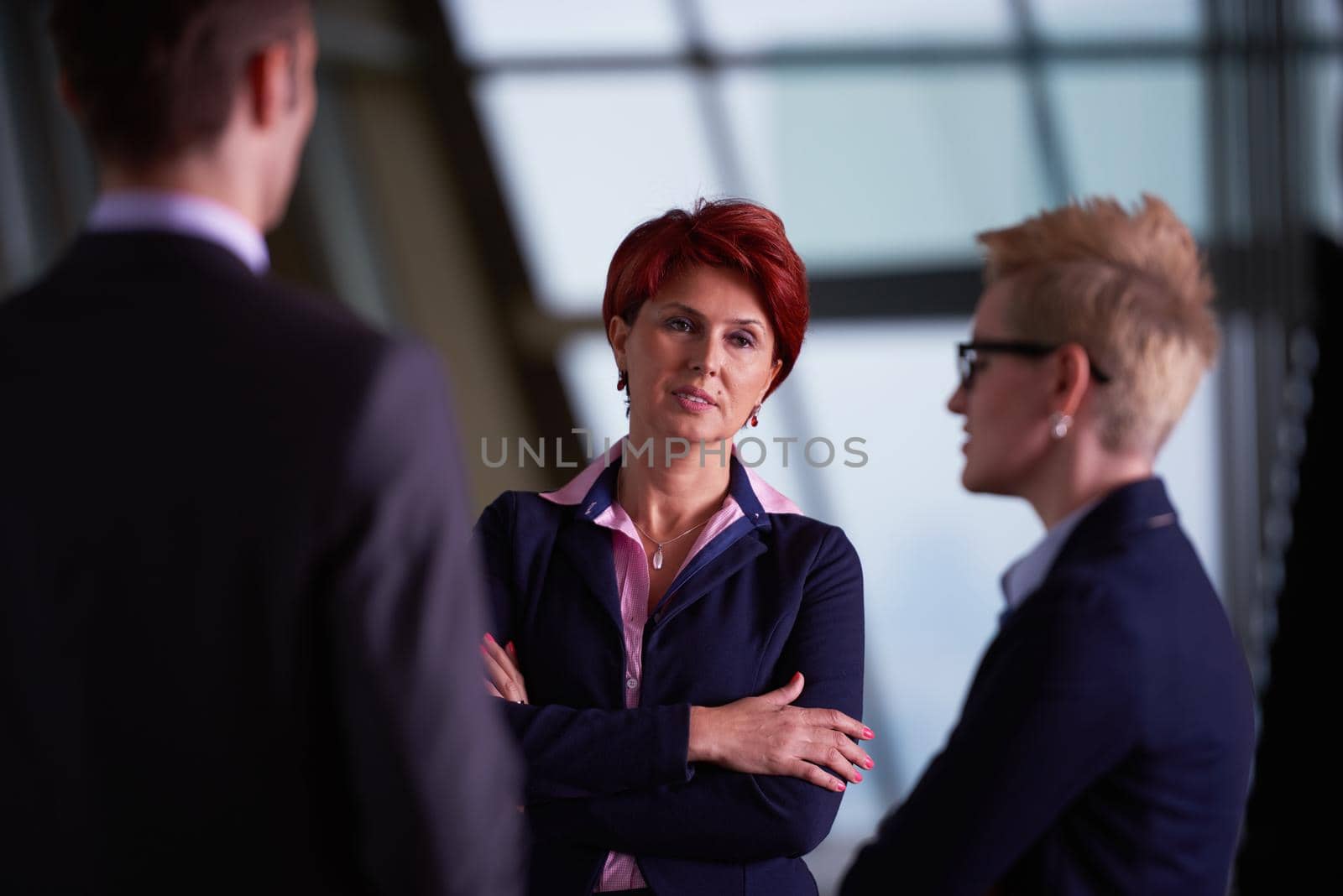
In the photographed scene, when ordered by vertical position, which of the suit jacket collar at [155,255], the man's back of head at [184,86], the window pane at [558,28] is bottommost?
the suit jacket collar at [155,255]

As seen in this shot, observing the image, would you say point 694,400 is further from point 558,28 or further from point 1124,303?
point 558,28

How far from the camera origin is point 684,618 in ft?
6.33

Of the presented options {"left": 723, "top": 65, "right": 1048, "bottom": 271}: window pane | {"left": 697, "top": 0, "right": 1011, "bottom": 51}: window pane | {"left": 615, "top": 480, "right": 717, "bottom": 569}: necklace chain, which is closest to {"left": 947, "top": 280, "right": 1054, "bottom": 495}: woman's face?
{"left": 615, "top": 480, "right": 717, "bottom": 569}: necklace chain

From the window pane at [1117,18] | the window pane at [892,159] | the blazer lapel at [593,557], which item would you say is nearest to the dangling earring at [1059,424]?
the blazer lapel at [593,557]

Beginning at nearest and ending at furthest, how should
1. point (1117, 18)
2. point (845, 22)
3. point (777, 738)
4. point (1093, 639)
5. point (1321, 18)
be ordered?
point (1093, 639), point (777, 738), point (1321, 18), point (1117, 18), point (845, 22)

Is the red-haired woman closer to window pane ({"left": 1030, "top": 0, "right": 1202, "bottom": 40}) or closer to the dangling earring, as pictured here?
the dangling earring

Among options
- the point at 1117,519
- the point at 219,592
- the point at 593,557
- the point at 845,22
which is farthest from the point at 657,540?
the point at 845,22

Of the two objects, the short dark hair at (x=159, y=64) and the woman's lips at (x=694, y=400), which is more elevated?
the short dark hair at (x=159, y=64)

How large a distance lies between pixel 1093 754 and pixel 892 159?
4404 mm

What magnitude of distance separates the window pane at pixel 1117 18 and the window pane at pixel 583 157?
1.52m

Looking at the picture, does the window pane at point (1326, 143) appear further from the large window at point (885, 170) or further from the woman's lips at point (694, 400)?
the woman's lips at point (694, 400)

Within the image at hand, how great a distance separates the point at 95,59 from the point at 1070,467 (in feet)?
3.63

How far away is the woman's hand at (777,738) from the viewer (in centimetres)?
180

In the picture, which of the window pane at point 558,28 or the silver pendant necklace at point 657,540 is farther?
the window pane at point 558,28
